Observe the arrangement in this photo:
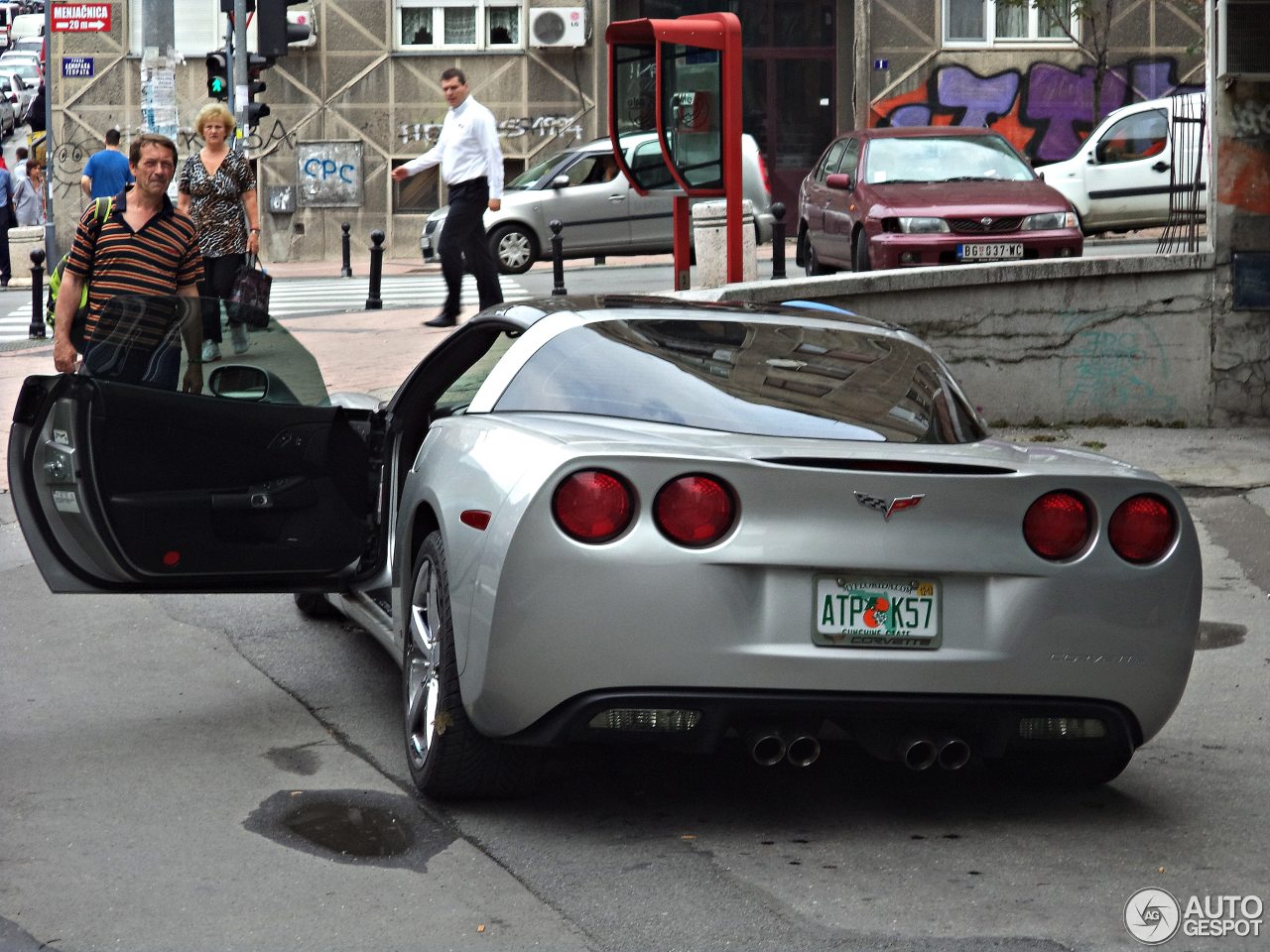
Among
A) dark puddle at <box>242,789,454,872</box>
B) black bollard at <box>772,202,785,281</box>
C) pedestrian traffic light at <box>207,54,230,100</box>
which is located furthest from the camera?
pedestrian traffic light at <box>207,54,230,100</box>

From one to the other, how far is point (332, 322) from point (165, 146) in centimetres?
985

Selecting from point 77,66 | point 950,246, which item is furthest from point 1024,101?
point 950,246

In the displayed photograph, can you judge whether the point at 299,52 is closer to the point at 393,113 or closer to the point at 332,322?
the point at 393,113

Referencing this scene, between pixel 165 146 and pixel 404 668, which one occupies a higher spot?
pixel 165 146

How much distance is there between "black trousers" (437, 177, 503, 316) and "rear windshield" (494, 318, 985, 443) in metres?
8.72

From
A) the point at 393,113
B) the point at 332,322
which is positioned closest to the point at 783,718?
the point at 332,322

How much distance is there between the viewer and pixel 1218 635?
23.9 ft

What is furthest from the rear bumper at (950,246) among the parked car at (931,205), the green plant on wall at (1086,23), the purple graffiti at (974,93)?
the purple graffiti at (974,93)

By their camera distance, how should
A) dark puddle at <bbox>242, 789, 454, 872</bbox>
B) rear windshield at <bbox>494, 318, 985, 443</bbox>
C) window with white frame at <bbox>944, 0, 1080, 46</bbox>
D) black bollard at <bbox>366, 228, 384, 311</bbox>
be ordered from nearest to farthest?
1. dark puddle at <bbox>242, 789, 454, 872</bbox>
2. rear windshield at <bbox>494, 318, 985, 443</bbox>
3. black bollard at <bbox>366, 228, 384, 311</bbox>
4. window with white frame at <bbox>944, 0, 1080, 46</bbox>

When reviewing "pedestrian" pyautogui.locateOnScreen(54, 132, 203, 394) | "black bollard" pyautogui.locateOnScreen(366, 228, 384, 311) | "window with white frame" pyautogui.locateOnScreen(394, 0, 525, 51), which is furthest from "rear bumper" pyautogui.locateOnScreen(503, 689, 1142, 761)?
"window with white frame" pyautogui.locateOnScreen(394, 0, 525, 51)

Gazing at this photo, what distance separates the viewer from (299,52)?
32969 mm

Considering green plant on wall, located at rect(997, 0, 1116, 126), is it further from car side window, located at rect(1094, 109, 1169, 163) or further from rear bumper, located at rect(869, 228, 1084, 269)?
rear bumper, located at rect(869, 228, 1084, 269)

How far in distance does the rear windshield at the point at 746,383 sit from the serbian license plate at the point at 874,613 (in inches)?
19.4

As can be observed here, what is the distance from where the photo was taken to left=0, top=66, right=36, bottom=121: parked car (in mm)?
51312
